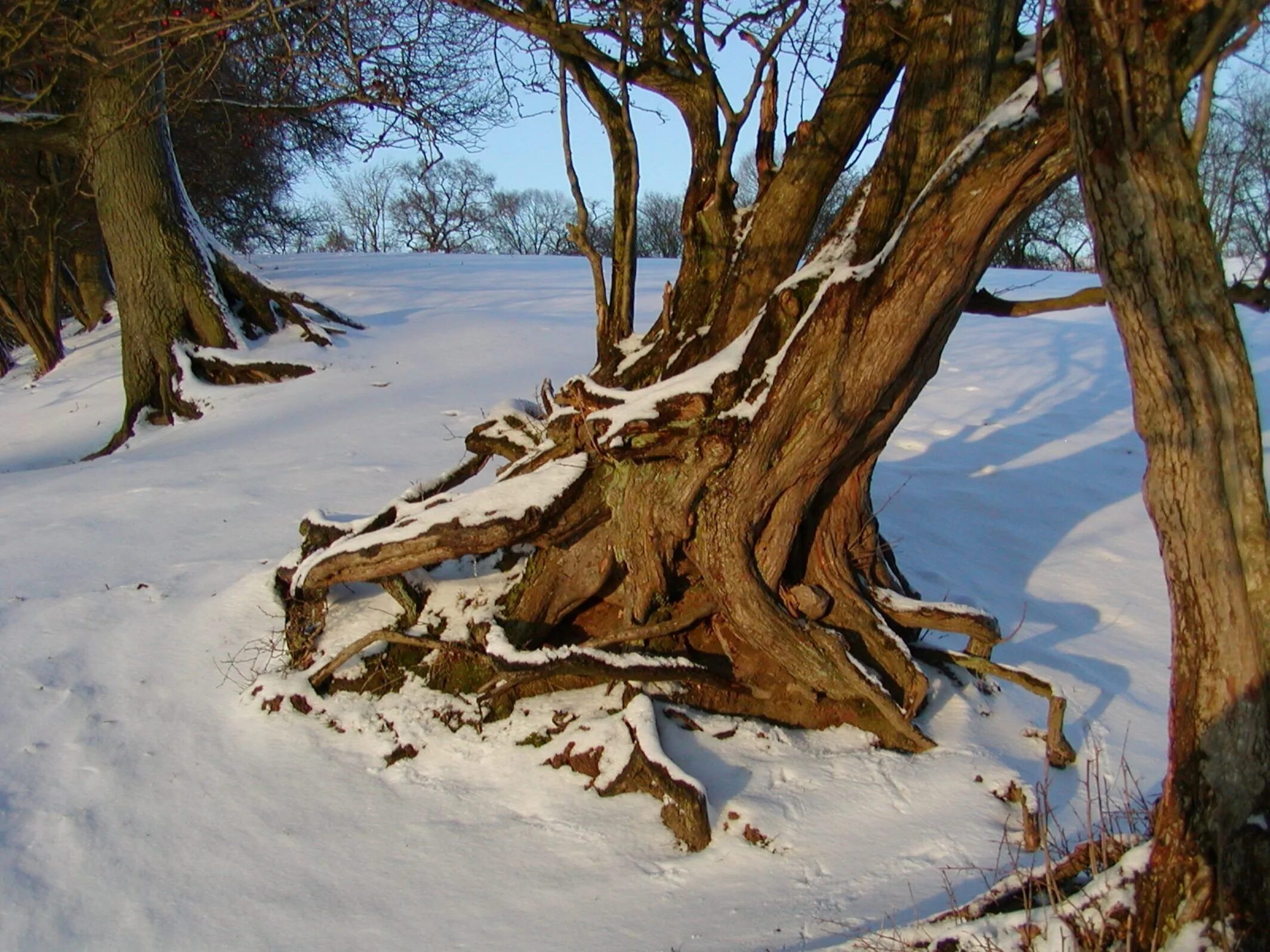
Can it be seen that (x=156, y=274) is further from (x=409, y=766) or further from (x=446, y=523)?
(x=409, y=766)

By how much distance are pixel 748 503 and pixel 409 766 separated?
1.90m

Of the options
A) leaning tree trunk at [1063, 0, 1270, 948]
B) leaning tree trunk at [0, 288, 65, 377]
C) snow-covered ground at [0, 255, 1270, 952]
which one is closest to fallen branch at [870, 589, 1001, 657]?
snow-covered ground at [0, 255, 1270, 952]

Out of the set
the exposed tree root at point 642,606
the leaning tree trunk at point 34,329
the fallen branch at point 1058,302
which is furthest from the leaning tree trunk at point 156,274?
the fallen branch at point 1058,302

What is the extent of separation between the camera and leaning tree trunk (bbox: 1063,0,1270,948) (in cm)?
218

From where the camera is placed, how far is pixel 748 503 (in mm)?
4262

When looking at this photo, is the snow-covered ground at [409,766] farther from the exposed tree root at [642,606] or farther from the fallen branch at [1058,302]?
the fallen branch at [1058,302]

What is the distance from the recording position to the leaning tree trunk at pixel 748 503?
3.91 meters

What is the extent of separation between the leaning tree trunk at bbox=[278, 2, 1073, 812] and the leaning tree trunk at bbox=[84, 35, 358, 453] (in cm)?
593

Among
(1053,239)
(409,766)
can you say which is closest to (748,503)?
(409,766)

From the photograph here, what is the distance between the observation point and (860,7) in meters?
4.27

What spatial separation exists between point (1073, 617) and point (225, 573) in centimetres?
519

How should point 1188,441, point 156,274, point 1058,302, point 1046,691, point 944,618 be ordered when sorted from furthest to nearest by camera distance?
point 156,274 < point 944,618 < point 1046,691 < point 1058,302 < point 1188,441

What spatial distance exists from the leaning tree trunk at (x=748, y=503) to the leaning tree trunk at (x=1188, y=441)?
52.1 inches

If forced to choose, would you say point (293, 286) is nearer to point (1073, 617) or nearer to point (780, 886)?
point (1073, 617)
